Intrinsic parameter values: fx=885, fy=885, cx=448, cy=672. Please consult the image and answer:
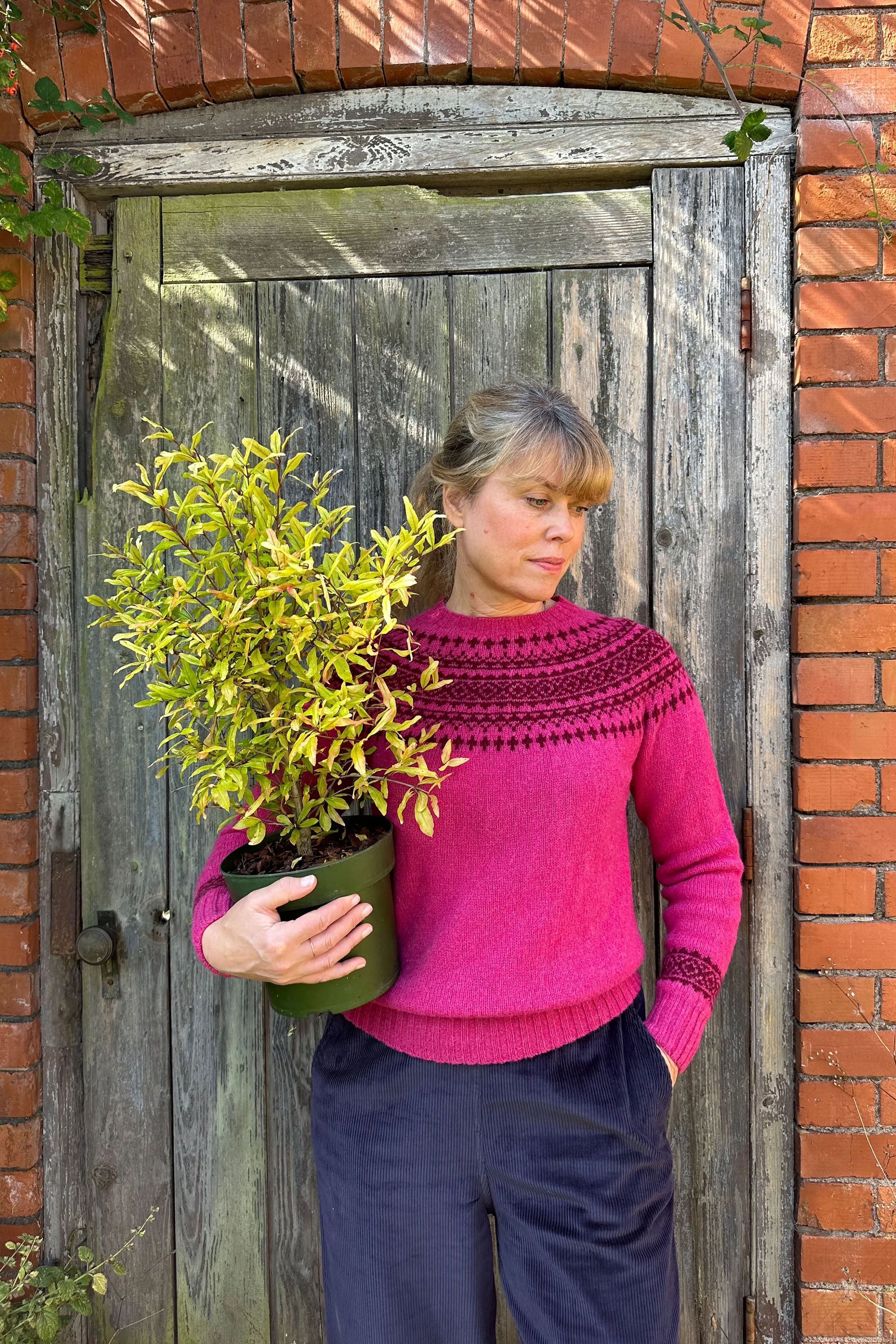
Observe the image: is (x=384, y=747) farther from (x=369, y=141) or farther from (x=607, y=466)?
(x=369, y=141)

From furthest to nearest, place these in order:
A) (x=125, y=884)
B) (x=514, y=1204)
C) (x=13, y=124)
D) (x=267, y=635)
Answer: (x=125, y=884), (x=13, y=124), (x=514, y=1204), (x=267, y=635)

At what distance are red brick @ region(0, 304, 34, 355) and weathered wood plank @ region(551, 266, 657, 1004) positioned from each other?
3.52 feet

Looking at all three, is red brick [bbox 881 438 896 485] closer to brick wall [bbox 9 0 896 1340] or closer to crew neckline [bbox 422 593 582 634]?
brick wall [bbox 9 0 896 1340]

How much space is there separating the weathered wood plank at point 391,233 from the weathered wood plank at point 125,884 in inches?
5.2

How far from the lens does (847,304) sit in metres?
1.66

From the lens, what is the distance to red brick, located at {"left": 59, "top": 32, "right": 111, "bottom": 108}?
5.66 ft

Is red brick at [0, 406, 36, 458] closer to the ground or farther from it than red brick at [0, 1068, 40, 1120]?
farther from it

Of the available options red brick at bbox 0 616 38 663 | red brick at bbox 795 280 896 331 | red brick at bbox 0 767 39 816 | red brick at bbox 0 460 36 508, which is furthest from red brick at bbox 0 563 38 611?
red brick at bbox 795 280 896 331

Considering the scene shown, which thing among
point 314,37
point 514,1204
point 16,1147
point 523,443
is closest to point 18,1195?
point 16,1147

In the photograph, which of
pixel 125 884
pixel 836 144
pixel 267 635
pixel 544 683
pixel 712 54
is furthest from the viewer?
pixel 125 884

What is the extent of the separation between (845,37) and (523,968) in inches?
69.8

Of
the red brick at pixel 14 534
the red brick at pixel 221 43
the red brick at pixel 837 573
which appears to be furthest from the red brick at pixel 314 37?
the red brick at pixel 837 573

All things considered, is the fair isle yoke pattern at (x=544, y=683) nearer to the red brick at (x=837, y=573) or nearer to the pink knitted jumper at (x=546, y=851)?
the pink knitted jumper at (x=546, y=851)

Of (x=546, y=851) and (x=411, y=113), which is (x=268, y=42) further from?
(x=546, y=851)
